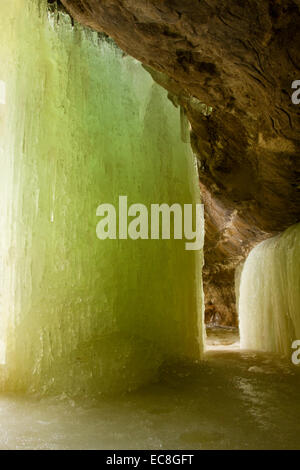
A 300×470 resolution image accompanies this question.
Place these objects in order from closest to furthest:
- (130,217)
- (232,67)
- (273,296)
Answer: (232,67), (130,217), (273,296)

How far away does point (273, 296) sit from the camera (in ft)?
17.1

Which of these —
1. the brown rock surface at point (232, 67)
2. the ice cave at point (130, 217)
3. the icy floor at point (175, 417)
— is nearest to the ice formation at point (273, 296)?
the ice cave at point (130, 217)

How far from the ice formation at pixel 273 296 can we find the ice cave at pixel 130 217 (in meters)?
0.04

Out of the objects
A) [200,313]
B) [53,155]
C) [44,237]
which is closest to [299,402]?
A: [200,313]

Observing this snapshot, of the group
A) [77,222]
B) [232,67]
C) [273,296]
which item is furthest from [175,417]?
[273,296]

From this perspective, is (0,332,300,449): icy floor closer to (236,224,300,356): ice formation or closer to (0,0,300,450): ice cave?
(0,0,300,450): ice cave

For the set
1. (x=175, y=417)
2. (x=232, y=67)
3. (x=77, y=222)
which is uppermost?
(x=232, y=67)

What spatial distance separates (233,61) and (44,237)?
2018 mm

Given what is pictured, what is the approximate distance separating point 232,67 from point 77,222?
69.7 inches

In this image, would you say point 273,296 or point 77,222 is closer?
point 77,222

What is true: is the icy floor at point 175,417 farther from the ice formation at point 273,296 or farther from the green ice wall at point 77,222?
the ice formation at point 273,296

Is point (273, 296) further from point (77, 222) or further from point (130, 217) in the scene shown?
point (77, 222)

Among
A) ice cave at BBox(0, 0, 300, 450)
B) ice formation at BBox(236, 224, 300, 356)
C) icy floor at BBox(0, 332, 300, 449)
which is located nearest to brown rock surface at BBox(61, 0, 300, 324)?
ice cave at BBox(0, 0, 300, 450)
